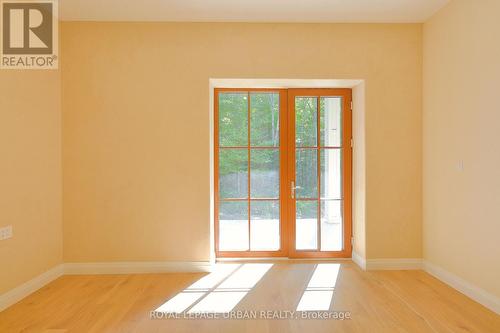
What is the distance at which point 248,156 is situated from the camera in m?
4.61

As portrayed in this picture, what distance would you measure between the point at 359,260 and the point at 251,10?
10.8ft

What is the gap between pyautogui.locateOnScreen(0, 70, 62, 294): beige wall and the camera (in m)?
3.31

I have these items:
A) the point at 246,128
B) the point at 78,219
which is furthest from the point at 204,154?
the point at 78,219

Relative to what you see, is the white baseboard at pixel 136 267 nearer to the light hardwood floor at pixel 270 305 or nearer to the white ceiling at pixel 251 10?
the light hardwood floor at pixel 270 305

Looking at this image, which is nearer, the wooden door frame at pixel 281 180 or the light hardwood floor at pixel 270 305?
the light hardwood floor at pixel 270 305

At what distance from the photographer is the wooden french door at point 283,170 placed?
4.61 m

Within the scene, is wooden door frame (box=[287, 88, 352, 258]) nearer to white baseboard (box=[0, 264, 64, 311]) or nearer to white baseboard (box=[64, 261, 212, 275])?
white baseboard (box=[64, 261, 212, 275])

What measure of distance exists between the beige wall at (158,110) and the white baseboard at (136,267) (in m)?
0.07

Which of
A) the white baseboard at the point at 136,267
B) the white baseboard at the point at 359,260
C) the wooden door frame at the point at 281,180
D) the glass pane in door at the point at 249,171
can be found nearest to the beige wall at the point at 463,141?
the white baseboard at the point at 359,260

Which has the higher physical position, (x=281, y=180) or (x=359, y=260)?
(x=281, y=180)

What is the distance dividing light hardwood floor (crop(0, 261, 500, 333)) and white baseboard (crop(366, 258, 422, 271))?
10 centimetres

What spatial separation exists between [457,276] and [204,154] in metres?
3.06

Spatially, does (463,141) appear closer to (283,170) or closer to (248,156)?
(283,170)

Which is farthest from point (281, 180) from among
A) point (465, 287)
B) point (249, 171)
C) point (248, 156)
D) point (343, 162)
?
point (465, 287)
